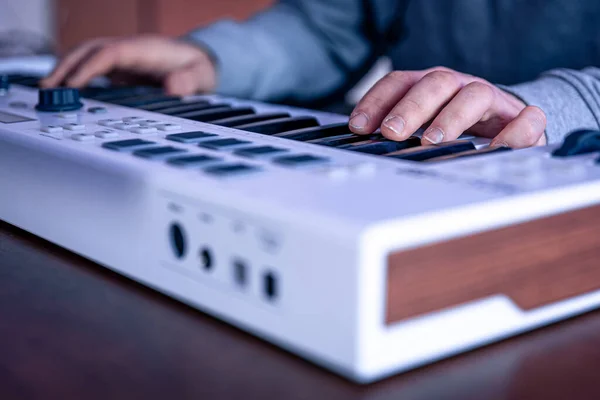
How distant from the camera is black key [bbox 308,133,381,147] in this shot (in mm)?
639

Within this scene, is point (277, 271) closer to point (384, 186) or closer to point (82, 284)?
point (384, 186)

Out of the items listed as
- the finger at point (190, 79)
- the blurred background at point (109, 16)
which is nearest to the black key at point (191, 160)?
the finger at point (190, 79)

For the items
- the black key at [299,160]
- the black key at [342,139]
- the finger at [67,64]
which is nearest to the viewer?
the black key at [299,160]

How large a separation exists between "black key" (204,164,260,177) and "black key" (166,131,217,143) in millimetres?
98

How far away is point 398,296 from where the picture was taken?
42 cm

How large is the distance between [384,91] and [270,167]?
0.22 m

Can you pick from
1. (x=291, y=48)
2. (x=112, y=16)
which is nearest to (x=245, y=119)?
(x=291, y=48)

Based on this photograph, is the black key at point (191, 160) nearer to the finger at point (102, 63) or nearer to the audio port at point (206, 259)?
the audio port at point (206, 259)

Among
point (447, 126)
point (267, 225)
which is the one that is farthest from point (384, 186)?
point (447, 126)

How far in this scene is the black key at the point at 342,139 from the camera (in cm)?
64

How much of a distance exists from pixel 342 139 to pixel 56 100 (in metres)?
0.31

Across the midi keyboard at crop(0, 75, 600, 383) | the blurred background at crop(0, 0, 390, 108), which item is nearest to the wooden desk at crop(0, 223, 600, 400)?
the midi keyboard at crop(0, 75, 600, 383)

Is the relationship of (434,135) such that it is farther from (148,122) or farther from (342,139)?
(148,122)

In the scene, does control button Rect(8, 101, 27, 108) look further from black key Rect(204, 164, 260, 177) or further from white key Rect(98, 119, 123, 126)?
black key Rect(204, 164, 260, 177)
